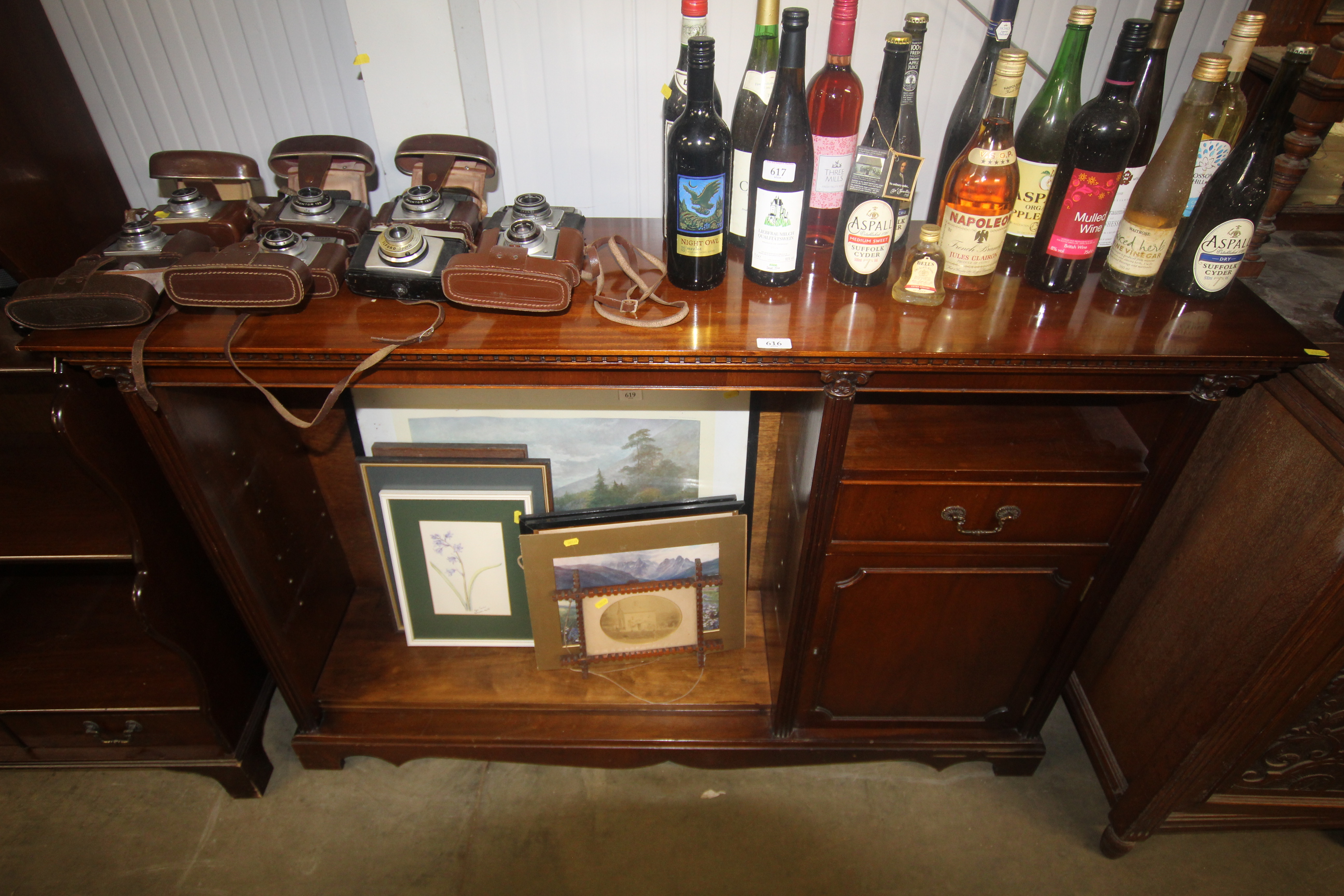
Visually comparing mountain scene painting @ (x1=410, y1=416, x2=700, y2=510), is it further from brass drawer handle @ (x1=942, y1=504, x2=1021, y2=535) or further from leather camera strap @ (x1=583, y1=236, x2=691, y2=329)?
brass drawer handle @ (x1=942, y1=504, x2=1021, y2=535)

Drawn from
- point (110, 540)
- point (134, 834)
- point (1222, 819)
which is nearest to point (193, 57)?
point (110, 540)

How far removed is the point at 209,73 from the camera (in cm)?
131

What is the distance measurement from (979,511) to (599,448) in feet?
2.47

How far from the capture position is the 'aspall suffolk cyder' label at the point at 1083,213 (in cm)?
106

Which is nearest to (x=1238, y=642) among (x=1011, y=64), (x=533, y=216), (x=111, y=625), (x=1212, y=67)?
(x=1212, y=67)

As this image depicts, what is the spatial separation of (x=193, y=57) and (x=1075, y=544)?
1.70 m

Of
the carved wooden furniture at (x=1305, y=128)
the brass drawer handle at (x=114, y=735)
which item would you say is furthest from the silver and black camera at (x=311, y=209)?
the carved wooden furniture at (x=1305, y=128)

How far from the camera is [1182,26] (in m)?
1.26

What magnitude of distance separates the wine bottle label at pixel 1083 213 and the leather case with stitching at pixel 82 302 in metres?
1.28

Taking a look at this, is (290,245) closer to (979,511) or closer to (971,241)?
(971,241)

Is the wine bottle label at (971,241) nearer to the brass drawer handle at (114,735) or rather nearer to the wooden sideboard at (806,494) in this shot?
the wooden sideboard at (806,494)

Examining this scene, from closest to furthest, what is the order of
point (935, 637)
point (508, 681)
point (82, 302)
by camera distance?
point (82, 302) → point (935, 637) → point (508, 681)

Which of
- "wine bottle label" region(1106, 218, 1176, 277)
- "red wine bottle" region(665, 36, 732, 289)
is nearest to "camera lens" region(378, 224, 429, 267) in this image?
"red wine bottle" region(665, 36, 732, 289)

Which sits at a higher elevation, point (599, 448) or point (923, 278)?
point (923, 278)
